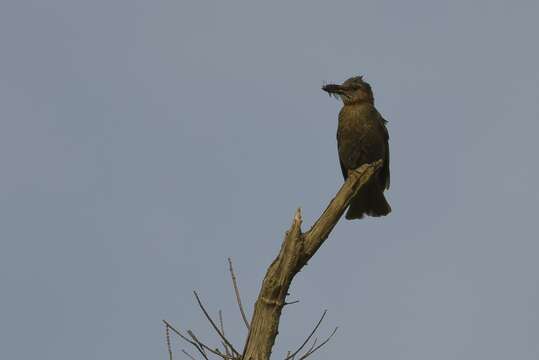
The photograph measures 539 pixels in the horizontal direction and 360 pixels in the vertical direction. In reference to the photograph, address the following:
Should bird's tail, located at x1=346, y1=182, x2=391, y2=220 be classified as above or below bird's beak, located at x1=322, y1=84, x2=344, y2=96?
below

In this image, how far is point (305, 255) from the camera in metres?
4.61

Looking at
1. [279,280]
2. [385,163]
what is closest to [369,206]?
[385,163]

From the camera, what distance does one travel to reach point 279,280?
14.5 feet

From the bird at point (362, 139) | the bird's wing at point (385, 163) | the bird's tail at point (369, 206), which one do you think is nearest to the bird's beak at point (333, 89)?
the bird at point (362, 139)

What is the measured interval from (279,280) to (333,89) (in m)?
4.79

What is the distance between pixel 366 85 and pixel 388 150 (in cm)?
79

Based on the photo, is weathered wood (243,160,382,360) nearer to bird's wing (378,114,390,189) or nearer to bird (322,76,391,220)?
bird (322,76,391,220)

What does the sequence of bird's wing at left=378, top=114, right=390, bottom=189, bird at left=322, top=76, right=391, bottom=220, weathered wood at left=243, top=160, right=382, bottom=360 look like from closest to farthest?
weathered wood at left=243, top=160, right=382, bottom=360 → bird at left=322, top=76, right=391, bottom=220 → bird's wing at left=378, top=114, right=390, bottom=189

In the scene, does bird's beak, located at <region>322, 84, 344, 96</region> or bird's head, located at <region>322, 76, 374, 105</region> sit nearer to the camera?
bird's beak, located at <region>322, 84, 344, 96</region>

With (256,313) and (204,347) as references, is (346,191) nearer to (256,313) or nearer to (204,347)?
(256,313)

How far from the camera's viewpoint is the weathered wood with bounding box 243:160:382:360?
4230 millimetres

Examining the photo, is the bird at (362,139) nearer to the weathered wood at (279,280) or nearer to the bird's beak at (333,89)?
the bird's beak at (333,89)

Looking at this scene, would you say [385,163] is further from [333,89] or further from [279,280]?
[279,280]

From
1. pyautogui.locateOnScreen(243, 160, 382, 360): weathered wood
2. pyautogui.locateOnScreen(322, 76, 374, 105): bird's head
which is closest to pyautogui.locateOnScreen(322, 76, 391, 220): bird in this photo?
pyautogui.locateOnScreen(322, 76, 374, 105): bird's head
